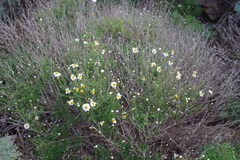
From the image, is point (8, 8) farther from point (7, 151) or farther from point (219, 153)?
point (219, 153)

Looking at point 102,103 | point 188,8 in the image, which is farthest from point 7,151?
point 188,8

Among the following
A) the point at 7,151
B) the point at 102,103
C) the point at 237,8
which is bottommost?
the point at 7,151

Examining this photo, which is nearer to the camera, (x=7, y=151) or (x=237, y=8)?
(x=7, y=151)

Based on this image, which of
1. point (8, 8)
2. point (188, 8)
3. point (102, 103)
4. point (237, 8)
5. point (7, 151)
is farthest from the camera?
point (188, 8)

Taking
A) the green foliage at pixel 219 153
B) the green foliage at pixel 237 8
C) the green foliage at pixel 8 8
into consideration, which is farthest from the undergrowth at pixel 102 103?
the green foliage at pixel 237 8

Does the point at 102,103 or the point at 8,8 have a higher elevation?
the point at 102,103

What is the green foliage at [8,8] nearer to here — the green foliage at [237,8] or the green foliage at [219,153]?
the green foliage at [219,153]

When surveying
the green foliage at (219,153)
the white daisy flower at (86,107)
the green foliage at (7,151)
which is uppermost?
the white daisy flower at (86,107)

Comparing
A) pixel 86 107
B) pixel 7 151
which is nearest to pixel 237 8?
pixel 86 107

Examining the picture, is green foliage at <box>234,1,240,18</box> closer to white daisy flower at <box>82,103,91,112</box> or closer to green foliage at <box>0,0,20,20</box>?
white daisy flower at <box>82,103,91,112</box>

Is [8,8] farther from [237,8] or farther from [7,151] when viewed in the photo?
[237,8]

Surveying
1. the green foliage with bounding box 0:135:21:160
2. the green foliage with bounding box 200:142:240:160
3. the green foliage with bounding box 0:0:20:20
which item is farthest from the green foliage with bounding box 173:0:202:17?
the green foliage with bounding box 0:135:21:160

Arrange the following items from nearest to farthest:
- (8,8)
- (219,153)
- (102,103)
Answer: (219,153) < (102,103) < (8,8)

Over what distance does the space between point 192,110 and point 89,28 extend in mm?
2264
